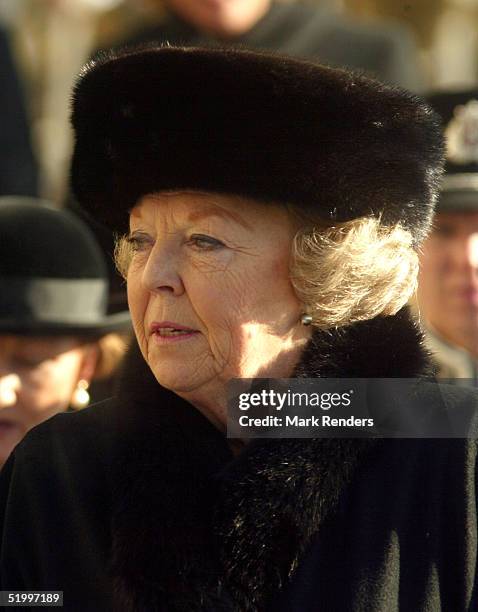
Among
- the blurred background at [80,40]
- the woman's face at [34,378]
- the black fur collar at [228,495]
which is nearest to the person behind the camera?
the black fur collar at [228,495]

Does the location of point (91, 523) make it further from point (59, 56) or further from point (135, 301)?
point (59, 56)

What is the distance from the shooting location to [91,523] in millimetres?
2283

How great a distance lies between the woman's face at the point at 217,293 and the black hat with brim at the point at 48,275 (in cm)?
89

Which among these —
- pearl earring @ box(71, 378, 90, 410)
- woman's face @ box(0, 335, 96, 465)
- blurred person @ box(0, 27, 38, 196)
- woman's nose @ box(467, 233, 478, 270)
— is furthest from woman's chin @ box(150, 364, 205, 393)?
blurred person @ box(0, 27, 38, 196)

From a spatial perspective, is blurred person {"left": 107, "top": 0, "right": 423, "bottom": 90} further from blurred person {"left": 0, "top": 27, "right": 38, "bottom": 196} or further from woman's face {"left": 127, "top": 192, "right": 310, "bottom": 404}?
woman's face {"left": 127, "top": 192, "right": 310, "bottom": 404}

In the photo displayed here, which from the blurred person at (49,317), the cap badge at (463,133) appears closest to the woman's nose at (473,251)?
the cap badge at (463,133)

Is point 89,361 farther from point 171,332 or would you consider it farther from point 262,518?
point 262,518

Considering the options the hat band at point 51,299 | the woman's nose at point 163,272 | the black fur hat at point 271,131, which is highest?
the hat band at point 51,299

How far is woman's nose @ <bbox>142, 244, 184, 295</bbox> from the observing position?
2.24 meters

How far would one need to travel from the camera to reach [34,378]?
9.88 feet

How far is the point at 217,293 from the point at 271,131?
313 millimetres

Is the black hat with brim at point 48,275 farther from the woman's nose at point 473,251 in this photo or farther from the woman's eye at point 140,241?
the woman's nose at point 473,251

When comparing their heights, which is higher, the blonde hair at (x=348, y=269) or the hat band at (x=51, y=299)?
the hat band at (x=51, y=299)

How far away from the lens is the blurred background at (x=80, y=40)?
12.8 feet
